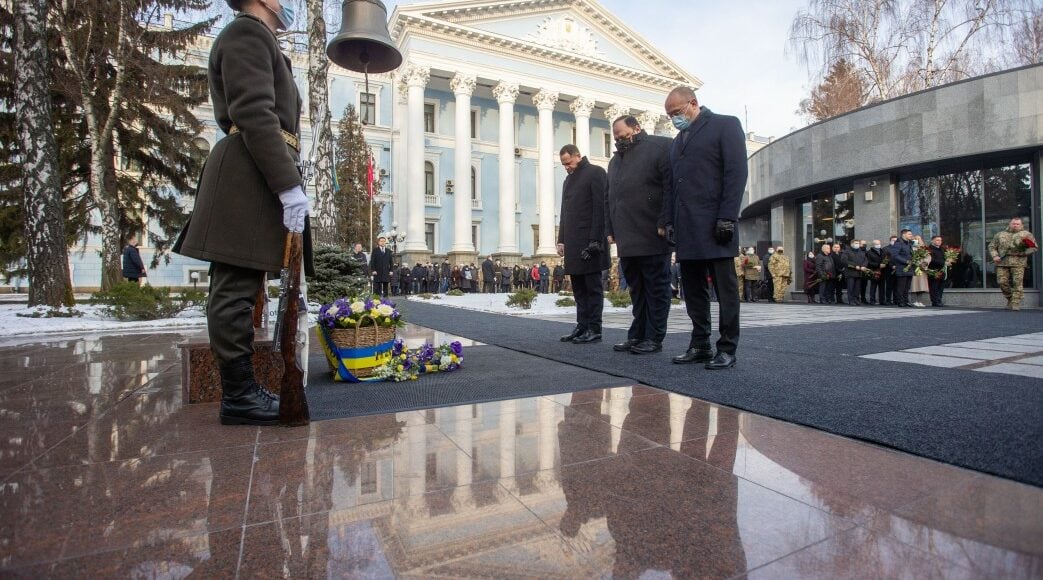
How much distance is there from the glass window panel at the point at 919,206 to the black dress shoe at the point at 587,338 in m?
12.5

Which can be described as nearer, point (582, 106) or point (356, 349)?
point (356, 349)

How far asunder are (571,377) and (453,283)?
2787cm

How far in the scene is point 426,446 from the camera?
2.32 m

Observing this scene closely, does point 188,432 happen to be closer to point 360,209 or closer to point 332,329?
point 332,329

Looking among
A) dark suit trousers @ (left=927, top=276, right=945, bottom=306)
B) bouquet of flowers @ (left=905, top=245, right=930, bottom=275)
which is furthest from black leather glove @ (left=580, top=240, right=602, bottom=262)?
dark suit trousers @ (left=927, top=276, right=945, bottom=306)

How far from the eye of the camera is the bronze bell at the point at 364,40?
488 cm

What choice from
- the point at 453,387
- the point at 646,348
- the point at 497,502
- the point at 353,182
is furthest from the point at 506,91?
the point at 497,502

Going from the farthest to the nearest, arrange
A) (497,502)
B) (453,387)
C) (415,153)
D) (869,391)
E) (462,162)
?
1. (462,162)
2. (415,153)
3. (453,387)
4. (869,391)
5. (497,502)

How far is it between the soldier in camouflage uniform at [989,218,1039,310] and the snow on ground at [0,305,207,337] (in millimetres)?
15815

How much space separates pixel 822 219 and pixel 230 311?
57.8 ft

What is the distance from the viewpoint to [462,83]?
1366 inches

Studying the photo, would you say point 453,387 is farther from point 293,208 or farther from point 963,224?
point 963,224

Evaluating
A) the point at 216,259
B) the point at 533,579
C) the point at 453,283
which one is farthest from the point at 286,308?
the point at 453,283

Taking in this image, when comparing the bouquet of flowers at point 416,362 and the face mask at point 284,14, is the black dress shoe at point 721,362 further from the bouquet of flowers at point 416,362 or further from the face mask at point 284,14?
the face mask at point 284,14
